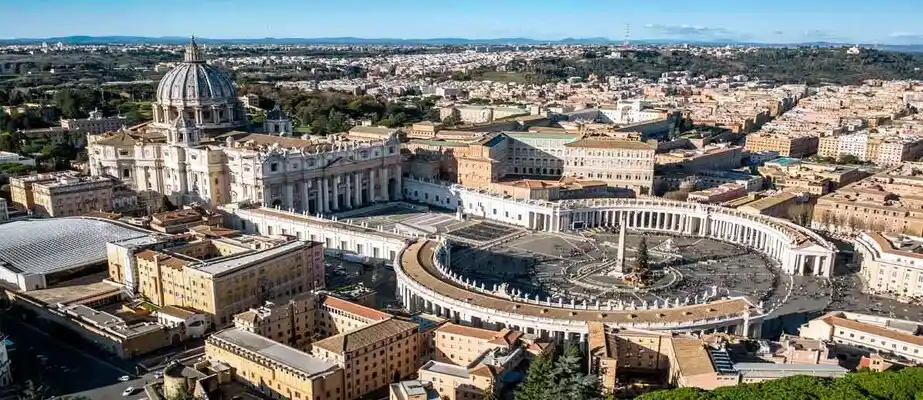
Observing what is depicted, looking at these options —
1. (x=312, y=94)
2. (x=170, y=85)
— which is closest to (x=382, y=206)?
(x=170, y=85)

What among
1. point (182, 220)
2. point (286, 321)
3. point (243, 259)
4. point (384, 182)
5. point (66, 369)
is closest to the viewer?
point (66, 369)

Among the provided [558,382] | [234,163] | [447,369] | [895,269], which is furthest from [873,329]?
[234,163]

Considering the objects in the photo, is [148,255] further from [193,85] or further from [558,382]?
[193,85]

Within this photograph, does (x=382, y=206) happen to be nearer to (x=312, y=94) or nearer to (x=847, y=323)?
(x=847, y=323)

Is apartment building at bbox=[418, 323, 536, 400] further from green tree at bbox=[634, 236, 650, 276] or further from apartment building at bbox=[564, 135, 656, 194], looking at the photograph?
apartment building at bbox=[564, 135, 656, 194]

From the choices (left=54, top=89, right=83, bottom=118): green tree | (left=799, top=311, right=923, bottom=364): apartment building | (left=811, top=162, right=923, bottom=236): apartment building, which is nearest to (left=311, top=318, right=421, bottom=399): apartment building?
(left=799, top=311, right=923, bottom=364): apartment building

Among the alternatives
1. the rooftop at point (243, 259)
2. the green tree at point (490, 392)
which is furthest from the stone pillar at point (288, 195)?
the green tree at point (490, 392)
